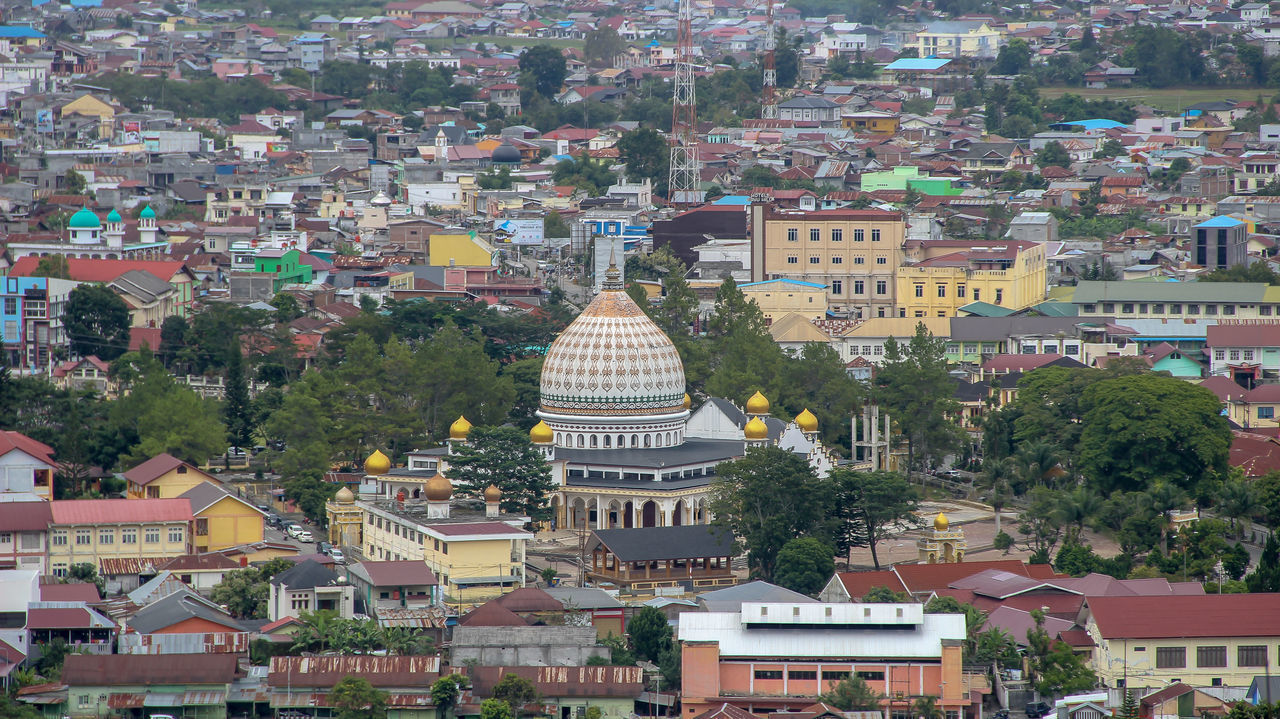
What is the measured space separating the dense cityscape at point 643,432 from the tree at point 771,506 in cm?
14

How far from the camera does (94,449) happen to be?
7850 cm

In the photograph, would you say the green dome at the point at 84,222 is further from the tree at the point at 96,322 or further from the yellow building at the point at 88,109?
the yellow building at the point at 88,109

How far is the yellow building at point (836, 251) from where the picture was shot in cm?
11250

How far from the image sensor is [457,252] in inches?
4712

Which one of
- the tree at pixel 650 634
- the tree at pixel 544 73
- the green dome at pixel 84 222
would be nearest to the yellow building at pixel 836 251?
the green dome at pixel 84 222

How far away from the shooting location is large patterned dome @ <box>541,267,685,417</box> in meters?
78.5

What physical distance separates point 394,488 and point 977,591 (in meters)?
19.8

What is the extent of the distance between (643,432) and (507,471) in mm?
6692

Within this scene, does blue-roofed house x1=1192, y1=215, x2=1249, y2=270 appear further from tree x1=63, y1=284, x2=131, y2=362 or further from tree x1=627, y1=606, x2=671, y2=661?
tree x1=627, y1=606, x2=671, y2=661

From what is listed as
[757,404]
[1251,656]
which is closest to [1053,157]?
[757,404]

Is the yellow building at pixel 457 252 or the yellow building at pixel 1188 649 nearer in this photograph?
the yellow building at pixel 1188 649

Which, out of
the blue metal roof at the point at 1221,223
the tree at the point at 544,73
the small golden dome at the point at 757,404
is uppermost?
the tree at the point at 544,73

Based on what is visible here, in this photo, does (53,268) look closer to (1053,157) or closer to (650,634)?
(650,634)

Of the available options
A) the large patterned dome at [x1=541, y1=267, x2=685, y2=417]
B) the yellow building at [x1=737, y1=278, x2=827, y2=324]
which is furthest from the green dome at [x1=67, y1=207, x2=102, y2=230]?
the large patterned dome at [x1=541, y1=267, x2=685, y2=417]
